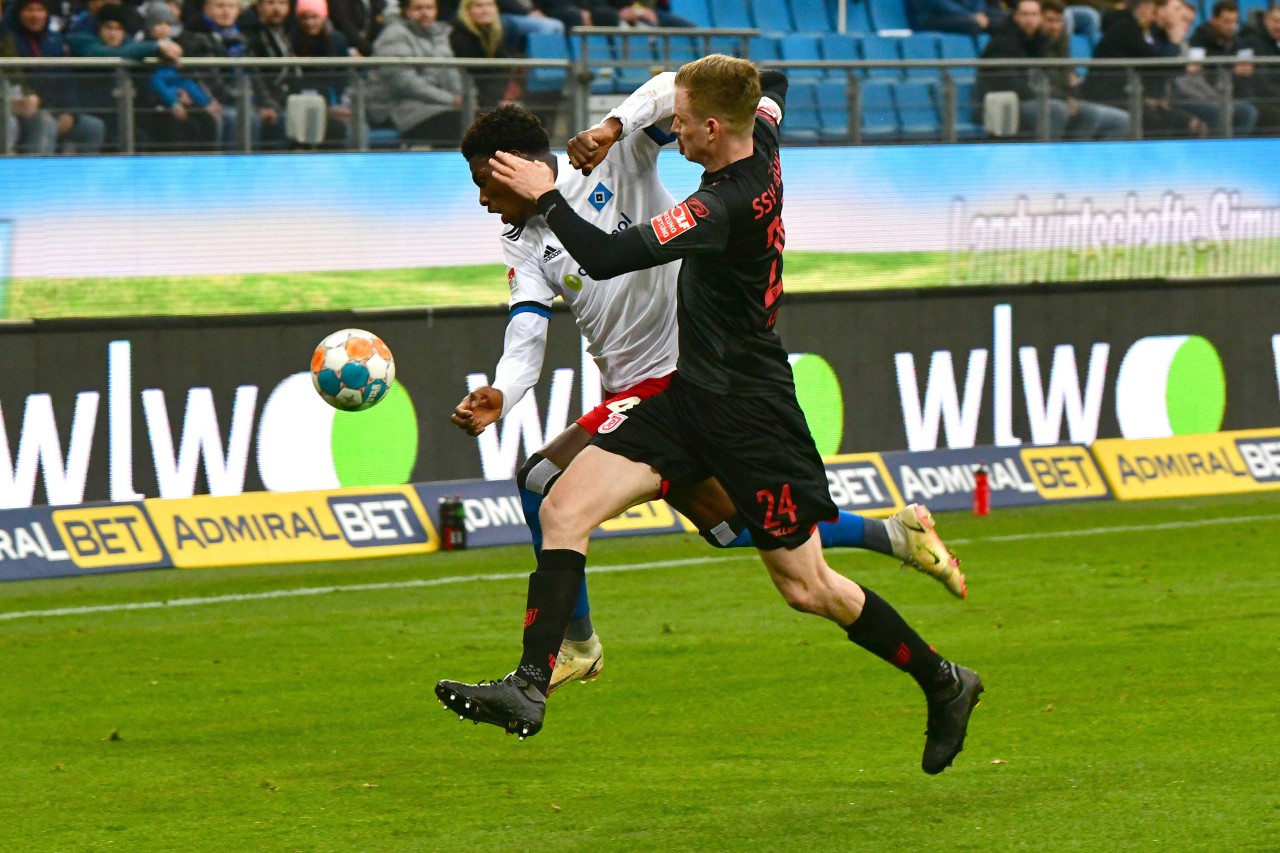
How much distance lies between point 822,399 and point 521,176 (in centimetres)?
934

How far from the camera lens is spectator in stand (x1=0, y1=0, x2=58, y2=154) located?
13.0 meters

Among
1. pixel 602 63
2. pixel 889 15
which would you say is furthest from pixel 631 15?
pixel 889 15

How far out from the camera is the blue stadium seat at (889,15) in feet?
65.7

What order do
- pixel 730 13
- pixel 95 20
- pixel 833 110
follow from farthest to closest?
pixel 730 13 → pixel 833 110 → pixel 95 20

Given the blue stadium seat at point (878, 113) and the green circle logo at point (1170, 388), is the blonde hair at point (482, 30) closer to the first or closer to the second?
the blue stadium seat at point (878, 113)

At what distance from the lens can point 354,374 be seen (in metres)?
7.96

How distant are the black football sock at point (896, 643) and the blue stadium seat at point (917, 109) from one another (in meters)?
9.81

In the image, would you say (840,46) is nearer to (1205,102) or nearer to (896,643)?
(1205,102)

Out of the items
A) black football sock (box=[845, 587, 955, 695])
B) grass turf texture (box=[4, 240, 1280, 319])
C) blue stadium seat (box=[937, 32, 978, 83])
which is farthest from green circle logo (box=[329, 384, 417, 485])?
black football sock (box=[845, 587, 955, 695])

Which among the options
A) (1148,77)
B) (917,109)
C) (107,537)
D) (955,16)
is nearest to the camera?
(107,537)

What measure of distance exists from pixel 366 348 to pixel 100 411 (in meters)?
5.54

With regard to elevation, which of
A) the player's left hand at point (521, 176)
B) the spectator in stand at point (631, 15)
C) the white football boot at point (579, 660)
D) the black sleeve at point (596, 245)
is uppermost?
the player's left hand at point (521, 176)

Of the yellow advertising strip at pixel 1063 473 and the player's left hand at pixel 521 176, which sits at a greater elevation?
the player's left hand at pixel 521 176

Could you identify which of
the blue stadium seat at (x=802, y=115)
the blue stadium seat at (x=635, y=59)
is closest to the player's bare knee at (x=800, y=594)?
the blue stadium seat at (x=635, y=59)
